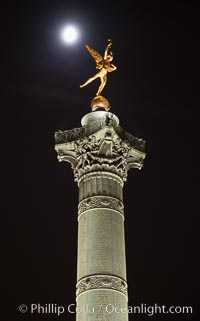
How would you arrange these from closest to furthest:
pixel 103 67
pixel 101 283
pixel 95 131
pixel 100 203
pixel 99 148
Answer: pixel 101 283, pixel 100 203, pixel 99 148, pixel 95 131, pixel 103 67

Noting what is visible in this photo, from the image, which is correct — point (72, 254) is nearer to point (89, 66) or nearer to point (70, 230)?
point (70, 230)

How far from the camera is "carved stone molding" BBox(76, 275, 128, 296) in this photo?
53.5 ft

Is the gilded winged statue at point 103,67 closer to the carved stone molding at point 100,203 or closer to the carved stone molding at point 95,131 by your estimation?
the carved stone molding at point 95,131

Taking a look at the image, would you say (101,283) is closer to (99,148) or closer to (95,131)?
(99,148)

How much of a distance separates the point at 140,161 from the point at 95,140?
2288 mm

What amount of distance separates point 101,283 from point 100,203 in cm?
296

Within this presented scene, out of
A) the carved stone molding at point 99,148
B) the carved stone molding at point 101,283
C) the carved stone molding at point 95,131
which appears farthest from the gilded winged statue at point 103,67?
the carved stone molding at point 101,283

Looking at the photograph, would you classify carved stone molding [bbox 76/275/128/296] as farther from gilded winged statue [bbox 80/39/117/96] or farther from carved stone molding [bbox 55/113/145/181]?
gilded winged statue [bbox 80/39/117/96]

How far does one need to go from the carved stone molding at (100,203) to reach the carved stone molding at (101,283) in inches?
103

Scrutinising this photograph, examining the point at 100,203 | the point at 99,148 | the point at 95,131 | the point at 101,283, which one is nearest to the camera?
the point at 101,283

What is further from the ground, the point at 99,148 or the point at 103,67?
the point at 103,67

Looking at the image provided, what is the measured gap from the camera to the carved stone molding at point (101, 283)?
53.5 ft

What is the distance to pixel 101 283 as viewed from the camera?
53.6 ft

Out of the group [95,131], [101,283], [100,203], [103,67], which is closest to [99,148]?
[95,131]
